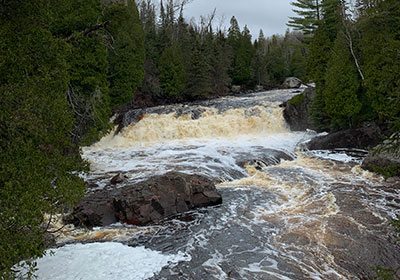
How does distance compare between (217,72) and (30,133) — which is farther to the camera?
(217,72)

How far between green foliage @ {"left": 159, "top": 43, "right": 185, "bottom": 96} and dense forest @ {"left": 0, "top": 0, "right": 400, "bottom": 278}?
11 cm

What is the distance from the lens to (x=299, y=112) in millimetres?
20906

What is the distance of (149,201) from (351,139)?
12.0 meters

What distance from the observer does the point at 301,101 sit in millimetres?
21016

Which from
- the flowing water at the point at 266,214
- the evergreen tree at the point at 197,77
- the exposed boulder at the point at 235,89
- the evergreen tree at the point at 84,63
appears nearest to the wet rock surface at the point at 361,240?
the flowing water at the point at 266,214

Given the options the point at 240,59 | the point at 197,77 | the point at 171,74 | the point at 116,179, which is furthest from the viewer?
the point at 240,59

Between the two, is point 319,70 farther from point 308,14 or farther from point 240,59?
point 240,59

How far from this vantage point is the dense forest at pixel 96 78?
149 inches

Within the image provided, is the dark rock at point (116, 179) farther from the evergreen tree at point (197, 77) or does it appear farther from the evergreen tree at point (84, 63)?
the evergreen tree at point (197, 77)

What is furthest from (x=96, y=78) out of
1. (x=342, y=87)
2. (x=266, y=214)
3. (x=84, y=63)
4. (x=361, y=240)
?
(x=342, y=87)

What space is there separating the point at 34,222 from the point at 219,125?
17337 mm

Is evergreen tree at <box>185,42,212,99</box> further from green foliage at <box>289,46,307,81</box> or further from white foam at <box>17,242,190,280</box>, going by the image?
white foam at <box>17,242,190,280</box>

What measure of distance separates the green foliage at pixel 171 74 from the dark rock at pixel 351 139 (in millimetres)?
16256

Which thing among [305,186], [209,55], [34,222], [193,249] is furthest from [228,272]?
[209,55]
